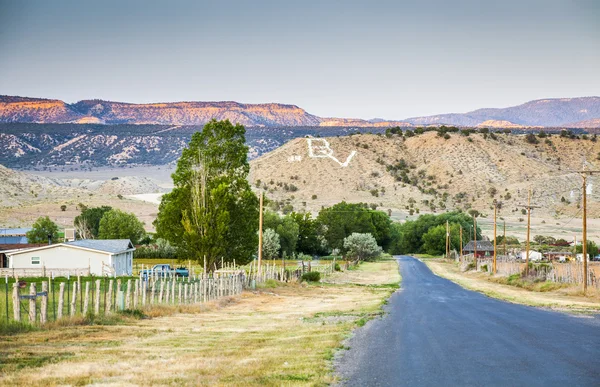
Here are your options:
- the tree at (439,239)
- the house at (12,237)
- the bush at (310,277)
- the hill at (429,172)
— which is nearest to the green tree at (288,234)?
the house at (12,237)

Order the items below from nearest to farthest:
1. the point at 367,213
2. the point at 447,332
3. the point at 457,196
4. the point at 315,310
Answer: the point at 447,332 < the point at 315,310 < the point at 367,213 < the point at 457,196

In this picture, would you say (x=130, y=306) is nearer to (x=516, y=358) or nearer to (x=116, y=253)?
(x=516, y=358)

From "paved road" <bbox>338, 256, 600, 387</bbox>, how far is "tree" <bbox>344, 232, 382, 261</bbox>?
3587 inches

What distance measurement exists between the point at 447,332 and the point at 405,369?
27.1ft

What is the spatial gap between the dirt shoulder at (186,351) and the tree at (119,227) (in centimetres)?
7753

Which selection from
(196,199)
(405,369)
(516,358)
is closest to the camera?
(405,369)

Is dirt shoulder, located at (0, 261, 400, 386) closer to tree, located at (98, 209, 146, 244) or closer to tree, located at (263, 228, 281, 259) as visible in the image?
tree, located at (263, 228, 281, 259)

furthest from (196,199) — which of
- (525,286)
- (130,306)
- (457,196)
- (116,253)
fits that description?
(457,196)

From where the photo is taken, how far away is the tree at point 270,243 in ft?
327

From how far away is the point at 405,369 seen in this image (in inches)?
610

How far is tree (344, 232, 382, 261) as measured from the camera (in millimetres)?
121312

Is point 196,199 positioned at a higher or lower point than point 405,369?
higher

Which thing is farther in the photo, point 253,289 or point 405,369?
point 253,289

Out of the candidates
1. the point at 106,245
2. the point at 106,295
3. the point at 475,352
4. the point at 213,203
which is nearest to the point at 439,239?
the point at 106,245
